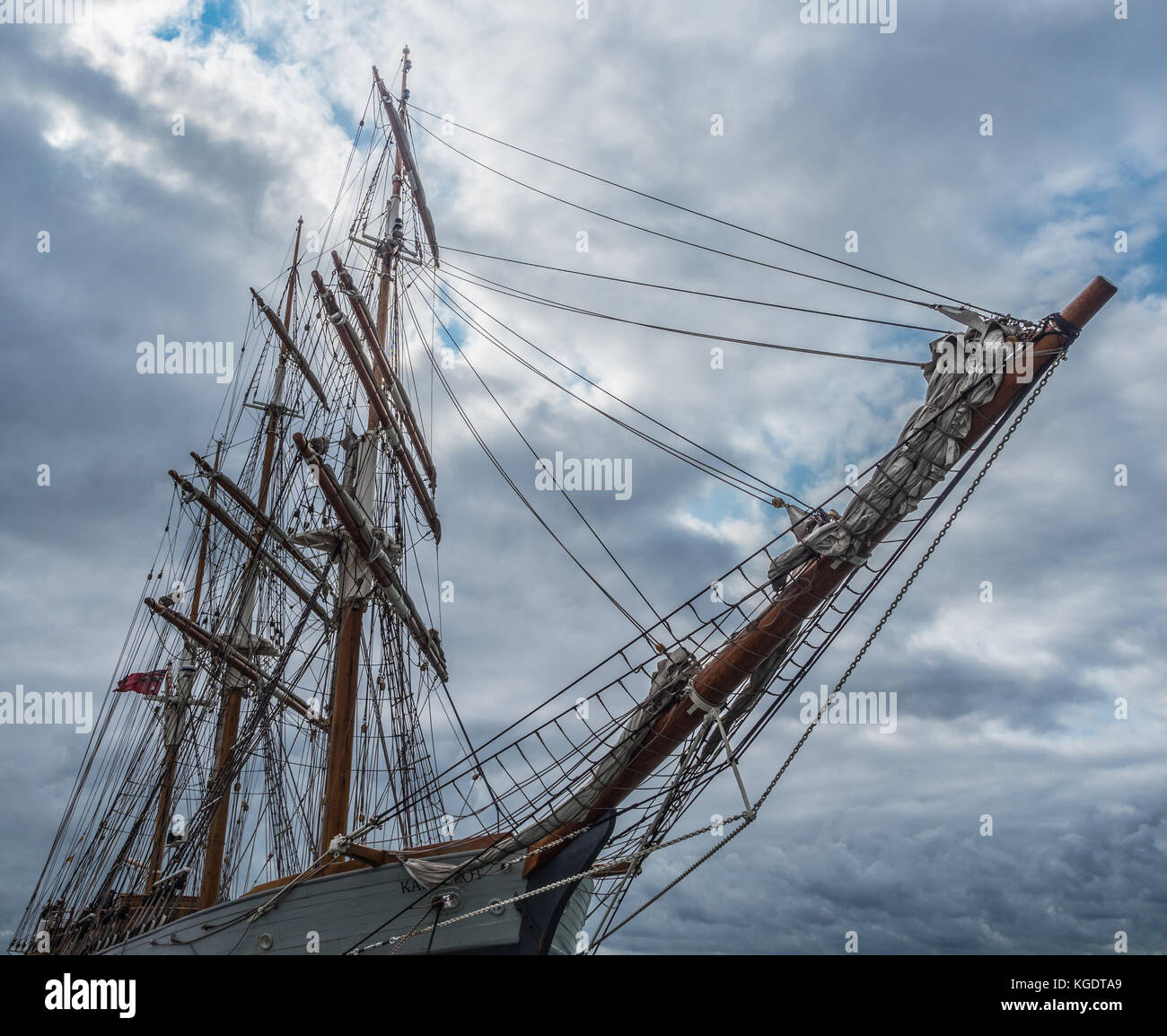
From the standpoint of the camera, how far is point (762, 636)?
1276 centimetres

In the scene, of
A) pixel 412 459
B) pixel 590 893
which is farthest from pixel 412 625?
pixel 590 893

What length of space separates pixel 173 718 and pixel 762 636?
3374cm

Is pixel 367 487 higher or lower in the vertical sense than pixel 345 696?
higher

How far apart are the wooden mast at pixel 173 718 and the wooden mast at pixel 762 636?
2460 cm

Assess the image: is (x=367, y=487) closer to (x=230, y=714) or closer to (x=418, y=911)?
(x=418, y=911)

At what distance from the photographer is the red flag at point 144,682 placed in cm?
3647

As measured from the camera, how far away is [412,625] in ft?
75.8

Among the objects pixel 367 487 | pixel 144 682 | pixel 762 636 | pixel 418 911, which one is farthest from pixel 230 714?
pixel 762 636

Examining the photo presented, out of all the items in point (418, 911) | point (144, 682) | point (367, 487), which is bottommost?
point (418, 911)

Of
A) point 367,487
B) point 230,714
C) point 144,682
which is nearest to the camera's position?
point 367,487

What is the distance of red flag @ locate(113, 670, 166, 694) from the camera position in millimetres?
36469

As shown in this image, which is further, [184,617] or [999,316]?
[184,617]
